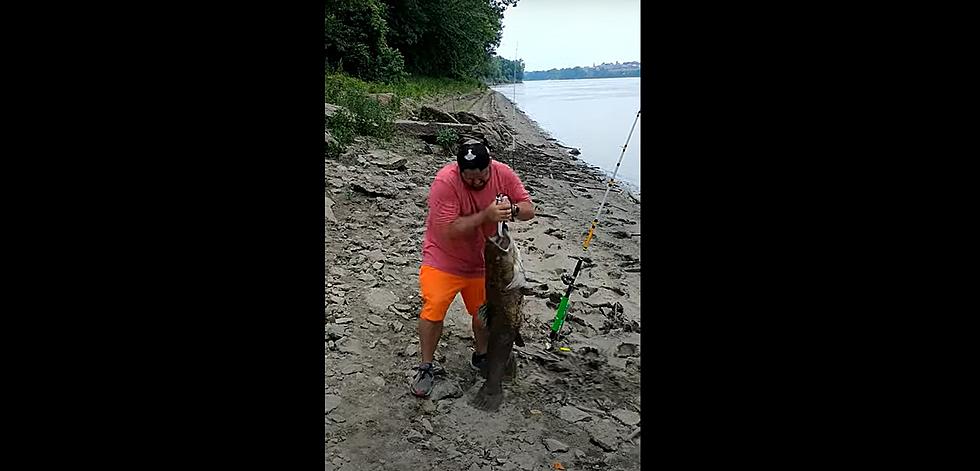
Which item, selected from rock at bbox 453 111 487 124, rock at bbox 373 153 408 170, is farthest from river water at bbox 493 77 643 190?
rock at bbox 373 153 408 170

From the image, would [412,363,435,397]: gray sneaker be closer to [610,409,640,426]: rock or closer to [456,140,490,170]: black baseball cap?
[610,409,640,426]: rock

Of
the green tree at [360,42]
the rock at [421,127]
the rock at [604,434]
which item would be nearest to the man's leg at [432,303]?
the rock at [604,434]

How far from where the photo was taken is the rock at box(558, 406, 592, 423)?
16.1 feet

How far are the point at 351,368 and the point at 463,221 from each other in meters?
1.70

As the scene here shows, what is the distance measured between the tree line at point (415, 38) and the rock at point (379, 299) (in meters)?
17.5

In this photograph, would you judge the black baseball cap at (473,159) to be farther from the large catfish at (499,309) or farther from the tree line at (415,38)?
the tree line at (415,38)

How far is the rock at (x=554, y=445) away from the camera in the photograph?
4562 mm

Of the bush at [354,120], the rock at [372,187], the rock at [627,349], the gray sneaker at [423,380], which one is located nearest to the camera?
the gray sneaker at [423,380]

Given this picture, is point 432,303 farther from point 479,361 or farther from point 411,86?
point 411,86

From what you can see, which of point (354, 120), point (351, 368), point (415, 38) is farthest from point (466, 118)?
point (415, 38)

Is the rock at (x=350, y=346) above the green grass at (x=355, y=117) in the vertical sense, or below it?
below

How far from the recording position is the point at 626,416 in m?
4.93
